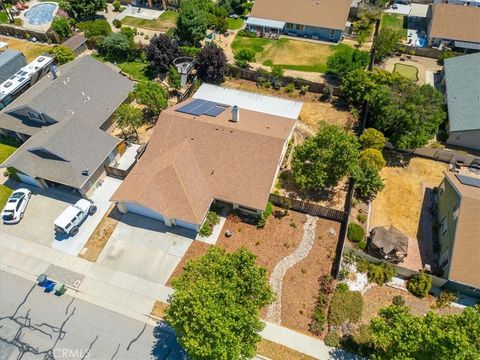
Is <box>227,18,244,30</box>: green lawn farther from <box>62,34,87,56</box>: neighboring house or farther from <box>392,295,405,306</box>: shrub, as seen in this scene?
<box>392,295,405,306</box>: shrub

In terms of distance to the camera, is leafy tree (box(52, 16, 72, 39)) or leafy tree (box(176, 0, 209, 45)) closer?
leafy tree (box(176, 0, 209, 45))

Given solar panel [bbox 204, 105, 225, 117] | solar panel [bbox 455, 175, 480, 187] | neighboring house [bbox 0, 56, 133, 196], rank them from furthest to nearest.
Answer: solar panel [bbox 204, 105, 225, 117] → neighboring house [bbox 0, 56, 133, 196] → solar panel [bbox 455, 175, 480, 187]

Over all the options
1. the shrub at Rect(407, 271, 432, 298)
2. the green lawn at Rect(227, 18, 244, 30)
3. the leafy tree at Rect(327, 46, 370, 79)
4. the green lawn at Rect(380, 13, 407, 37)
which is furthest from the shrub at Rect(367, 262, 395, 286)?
the green lawn at Rect(227, 18, 244, 30)

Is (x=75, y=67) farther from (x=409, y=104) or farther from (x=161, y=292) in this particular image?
(x=409, y=104)

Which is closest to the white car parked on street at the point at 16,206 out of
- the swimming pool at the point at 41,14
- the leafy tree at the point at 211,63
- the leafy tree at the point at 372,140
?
the leafy tree at the point at 211,63

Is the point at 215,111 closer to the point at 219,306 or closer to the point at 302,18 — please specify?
the point at 219,306

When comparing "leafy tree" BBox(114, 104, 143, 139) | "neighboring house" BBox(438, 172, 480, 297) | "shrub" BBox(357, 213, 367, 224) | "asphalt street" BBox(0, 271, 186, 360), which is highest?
"leafy tree" BBox(114, 104, 143, 139)

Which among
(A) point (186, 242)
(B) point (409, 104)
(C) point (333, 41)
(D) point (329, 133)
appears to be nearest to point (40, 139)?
(A) point (186, 242)

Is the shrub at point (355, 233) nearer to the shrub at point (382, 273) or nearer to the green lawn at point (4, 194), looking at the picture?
the shrub at point (382, 273)
